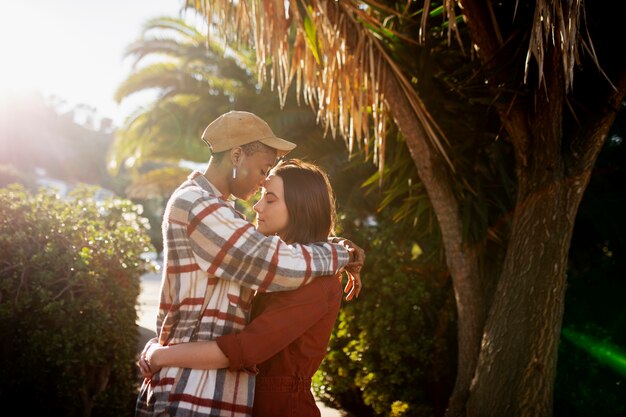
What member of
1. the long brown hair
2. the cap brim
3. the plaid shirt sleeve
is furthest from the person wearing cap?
the cap brim

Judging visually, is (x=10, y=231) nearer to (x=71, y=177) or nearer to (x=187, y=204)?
(x=187, y=204)

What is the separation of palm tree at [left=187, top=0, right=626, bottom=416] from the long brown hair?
183 centimetres

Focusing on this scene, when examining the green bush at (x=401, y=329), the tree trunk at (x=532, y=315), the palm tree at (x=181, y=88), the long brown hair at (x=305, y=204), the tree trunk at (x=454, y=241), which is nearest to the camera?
the long brown hair at (x=305, y=204)

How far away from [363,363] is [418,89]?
8.53 feet

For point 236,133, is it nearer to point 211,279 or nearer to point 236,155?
point 236,155

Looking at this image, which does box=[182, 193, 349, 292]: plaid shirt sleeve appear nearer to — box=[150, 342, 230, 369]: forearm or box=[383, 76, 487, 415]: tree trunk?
box=[150, 342, 230, 369]: forearm

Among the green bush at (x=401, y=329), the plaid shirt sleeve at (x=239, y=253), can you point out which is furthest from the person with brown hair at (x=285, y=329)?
the green bush at (x=401, y=329)

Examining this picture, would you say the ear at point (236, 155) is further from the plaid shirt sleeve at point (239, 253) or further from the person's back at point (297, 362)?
the person's back at point (297, 362)

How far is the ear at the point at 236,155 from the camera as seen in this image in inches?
98.7

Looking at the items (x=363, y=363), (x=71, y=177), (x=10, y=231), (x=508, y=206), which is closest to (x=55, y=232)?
(x=10, y=231)

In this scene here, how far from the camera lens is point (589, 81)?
442 cm

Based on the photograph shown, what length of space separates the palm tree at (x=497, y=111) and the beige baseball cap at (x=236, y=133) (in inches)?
70.6

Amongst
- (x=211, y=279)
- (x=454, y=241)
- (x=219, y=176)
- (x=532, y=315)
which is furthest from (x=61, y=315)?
(x=532, y=315)

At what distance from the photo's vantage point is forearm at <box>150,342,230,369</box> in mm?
2166
